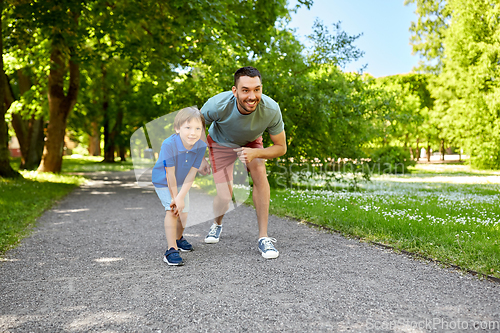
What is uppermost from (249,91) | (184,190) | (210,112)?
(249,91)

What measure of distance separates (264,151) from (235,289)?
1608 millimetres

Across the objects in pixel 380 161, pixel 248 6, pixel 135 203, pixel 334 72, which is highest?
pixel 248 6

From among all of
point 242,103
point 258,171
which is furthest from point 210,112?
point 258,171

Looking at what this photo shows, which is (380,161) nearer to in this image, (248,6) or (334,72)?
(334,72)

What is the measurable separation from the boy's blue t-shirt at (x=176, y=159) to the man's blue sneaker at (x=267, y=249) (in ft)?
3.63

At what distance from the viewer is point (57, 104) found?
589 inches

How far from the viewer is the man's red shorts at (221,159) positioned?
15.6 feet

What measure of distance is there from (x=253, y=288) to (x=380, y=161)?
9350 mm

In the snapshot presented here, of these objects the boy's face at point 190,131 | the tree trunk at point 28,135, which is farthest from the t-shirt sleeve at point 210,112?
the tree trunk at point 28,135

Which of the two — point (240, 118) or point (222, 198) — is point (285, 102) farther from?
point (240, 118)

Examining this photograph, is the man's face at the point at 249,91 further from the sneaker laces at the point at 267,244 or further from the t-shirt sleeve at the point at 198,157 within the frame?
the sneaker laces at the point at 267,244

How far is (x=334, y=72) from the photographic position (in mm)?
→ 10430

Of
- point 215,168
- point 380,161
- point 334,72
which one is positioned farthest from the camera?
point 380,161

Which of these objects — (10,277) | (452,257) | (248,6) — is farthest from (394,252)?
(248,6)
